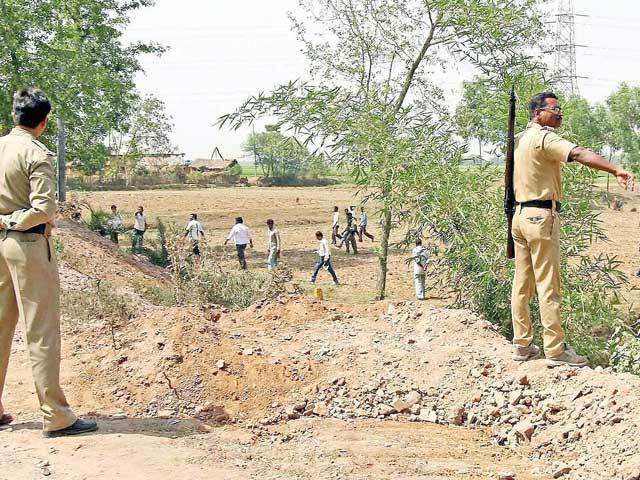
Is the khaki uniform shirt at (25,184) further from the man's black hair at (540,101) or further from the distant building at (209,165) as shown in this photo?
the distant building at (209,165)

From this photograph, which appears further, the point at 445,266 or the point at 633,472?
the point at 445,266

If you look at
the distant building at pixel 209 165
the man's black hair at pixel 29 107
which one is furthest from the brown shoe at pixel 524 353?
the distant building at pixel 209 165

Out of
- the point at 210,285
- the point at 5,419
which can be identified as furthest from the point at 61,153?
the point at 5,419

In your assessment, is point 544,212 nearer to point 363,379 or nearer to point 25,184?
point 363,379

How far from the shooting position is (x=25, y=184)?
4.97 metres

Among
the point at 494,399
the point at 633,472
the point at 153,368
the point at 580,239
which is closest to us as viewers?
the point at 633,472

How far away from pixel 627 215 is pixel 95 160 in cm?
2840

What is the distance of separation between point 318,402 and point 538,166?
8.00 ft

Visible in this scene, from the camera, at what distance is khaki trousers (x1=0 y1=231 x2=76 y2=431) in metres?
4.91

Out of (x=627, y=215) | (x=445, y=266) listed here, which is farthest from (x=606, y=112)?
(x=445, y=266)

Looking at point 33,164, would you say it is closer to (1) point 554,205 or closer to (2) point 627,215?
(1) point 554,205

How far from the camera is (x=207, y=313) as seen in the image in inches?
321

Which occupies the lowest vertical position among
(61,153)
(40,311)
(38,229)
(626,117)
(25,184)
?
(40,311)

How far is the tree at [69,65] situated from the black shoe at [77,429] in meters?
14.1
